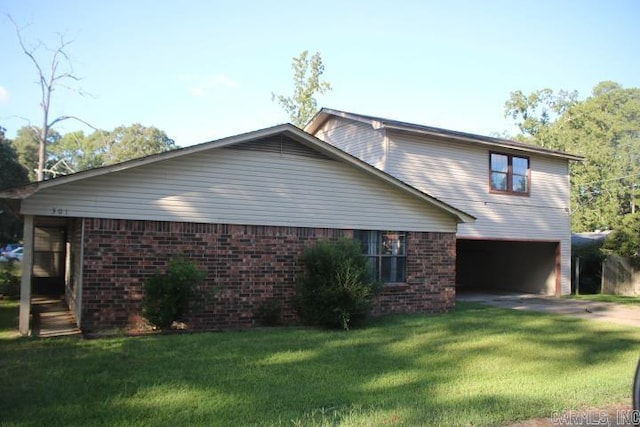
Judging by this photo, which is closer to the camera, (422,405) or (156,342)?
(422,405)

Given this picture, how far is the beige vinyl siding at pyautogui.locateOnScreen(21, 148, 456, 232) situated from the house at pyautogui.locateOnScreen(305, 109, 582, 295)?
394cm

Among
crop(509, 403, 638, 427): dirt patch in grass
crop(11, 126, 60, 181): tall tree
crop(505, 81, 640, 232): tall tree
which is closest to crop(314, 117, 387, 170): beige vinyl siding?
crop(509, 403, 638, 427): dirt patch in grass

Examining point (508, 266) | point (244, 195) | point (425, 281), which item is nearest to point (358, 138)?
point (425, 281)

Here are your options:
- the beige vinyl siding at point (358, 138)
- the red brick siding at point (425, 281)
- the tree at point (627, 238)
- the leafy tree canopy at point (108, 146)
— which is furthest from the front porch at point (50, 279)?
the leafy tree canopy at point (108, 146)

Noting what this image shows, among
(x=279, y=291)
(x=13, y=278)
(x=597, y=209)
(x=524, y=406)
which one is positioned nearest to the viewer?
(x=524, y=406)

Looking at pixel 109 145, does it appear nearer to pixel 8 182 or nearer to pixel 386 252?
pixel 8 182

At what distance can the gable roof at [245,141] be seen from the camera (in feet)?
31.3

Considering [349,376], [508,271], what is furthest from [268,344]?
[508,271]

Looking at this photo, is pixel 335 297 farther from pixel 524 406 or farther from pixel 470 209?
pixel 470 209

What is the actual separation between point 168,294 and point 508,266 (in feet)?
58.8

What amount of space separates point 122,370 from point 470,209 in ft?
45.8

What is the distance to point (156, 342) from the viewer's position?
919 cm

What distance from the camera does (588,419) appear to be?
5.48 m

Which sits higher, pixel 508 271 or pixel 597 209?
pixel 597 209
